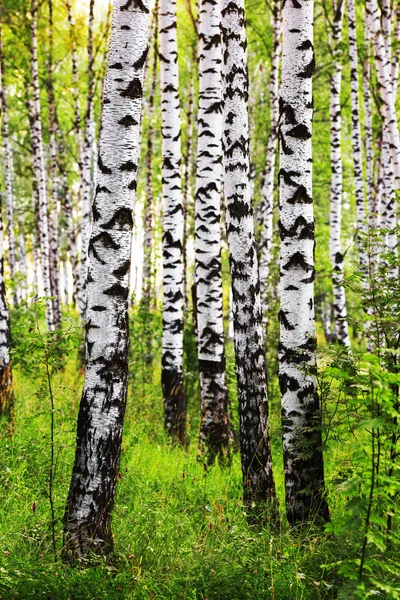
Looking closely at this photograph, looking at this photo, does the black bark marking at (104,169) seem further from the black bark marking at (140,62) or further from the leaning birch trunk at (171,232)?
the leaning birch trunk at (171,232)

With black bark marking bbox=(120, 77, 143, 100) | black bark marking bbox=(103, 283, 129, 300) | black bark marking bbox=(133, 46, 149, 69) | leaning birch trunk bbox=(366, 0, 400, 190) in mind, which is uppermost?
leaning birch trunk bbox=(366, 0, 400, 190)

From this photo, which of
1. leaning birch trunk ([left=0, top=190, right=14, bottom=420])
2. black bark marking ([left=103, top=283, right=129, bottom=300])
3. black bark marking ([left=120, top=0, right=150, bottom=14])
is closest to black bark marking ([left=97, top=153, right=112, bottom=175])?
black bark marking ([left=103, top=283, right=129, bottom=300])

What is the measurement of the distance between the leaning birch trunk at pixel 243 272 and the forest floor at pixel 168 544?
1.27 ft

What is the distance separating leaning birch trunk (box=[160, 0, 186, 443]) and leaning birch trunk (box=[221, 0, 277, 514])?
250cm

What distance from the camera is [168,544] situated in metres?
4.20

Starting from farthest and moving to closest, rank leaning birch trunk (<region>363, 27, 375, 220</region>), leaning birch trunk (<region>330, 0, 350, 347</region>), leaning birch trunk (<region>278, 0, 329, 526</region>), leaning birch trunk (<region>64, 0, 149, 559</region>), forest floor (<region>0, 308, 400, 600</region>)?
leaning birch trunk (<region>363, 27, 375, 220</region>) < leaning birch trunk (<region>330, 0, 350, 347</region>) < leaning birch trunk (<region>278, 0, 329, 526</region>) < leaning birch trunk (<region>64, 0, 149, 559</region>) < forest floor (<region>0, 308, 400, 600</region>)

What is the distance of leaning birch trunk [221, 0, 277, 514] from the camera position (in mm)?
5195

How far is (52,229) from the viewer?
17.3 meters

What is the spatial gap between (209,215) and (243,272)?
77.1 inches

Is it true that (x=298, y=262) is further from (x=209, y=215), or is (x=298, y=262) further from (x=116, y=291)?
(x=209, y=215)

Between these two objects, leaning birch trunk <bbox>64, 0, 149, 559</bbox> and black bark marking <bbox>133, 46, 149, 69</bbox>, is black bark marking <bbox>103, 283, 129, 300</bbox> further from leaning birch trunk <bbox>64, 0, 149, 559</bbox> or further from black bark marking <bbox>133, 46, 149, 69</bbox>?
black bark marking <bbox>133, 46, 149, 69</bbox>

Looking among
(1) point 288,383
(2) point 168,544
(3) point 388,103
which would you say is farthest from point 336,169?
(2) point 168,544

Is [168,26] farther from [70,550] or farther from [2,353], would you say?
[70,550]

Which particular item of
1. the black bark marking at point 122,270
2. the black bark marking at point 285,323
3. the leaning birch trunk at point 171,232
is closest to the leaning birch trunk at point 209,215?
the leaning birch trunk at point 171,232
